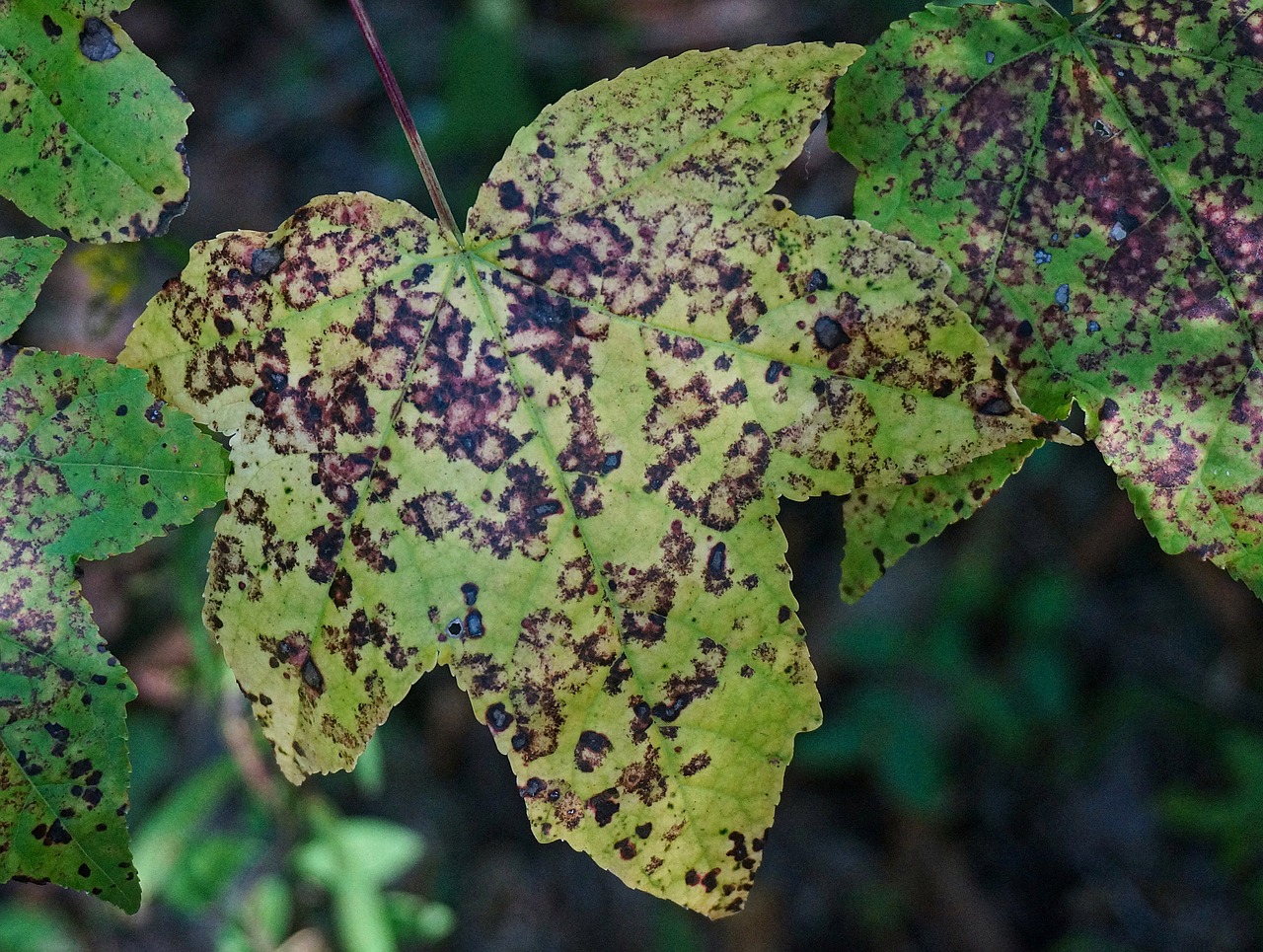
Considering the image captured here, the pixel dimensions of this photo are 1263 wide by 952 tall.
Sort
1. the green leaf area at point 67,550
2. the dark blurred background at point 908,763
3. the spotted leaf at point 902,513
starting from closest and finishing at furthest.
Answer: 1. the green leaf area at point 67,550
2. the spotted leaf at point 902,513
3. the dark blurred background at point 908,763

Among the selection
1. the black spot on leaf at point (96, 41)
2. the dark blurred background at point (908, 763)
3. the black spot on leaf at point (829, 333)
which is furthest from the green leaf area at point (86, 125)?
the dark blurred background at point (908, 763)

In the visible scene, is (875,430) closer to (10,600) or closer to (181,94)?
(181,94)

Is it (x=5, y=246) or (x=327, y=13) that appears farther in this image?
(x=327, y=13)

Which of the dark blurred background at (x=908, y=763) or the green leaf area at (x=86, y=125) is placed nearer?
the green leaf area at (x=86, y=125)

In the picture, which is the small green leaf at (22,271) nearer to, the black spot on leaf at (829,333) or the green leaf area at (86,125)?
the green leaf area at (86,125)

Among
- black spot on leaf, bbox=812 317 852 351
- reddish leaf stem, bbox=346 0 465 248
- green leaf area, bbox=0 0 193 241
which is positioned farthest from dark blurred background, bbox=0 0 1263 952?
black spot on leaf, bbox=812 317 852 351

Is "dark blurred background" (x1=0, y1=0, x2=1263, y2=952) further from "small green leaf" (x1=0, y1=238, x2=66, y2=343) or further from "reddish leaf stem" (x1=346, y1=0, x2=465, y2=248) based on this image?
"reddish leaf stem" (x1=346, y1=0, x2=465, y2=248)

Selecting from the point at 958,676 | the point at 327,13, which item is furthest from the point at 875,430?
the point at 327,13
